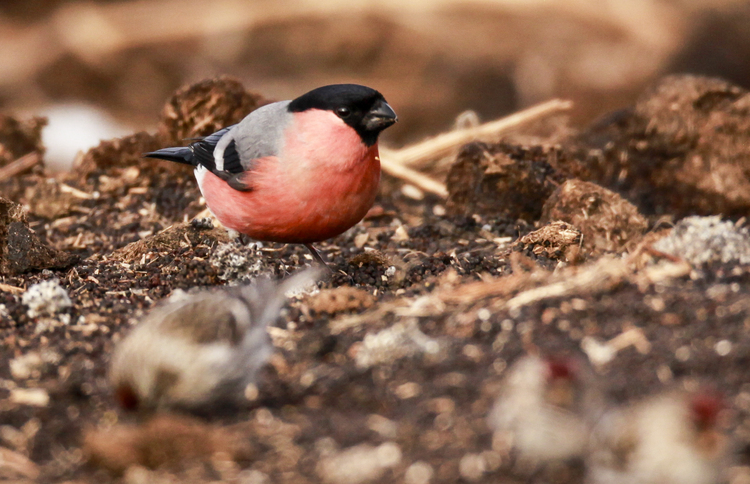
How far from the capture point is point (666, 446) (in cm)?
239

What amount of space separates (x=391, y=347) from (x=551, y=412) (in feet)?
2.95

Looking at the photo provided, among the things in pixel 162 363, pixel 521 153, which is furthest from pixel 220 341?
pixel 521 153

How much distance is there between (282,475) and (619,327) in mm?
1479

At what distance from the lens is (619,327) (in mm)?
3314

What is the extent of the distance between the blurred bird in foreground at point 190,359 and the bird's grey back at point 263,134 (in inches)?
67.3

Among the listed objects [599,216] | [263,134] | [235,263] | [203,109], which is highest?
[263,134]

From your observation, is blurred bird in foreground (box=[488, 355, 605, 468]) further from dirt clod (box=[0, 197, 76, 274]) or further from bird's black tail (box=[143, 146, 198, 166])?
bird's black tail (box=[143, 146, 198, 166])

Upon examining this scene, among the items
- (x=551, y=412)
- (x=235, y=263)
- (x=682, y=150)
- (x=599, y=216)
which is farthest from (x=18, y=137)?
(x=551, y=412)

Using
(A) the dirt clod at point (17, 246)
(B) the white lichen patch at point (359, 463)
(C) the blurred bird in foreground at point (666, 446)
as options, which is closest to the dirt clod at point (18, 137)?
(A) the dirt clod at point (17, 246)

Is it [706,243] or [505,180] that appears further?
[505,180]

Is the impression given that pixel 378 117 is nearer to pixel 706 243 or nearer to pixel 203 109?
pixel 706 243

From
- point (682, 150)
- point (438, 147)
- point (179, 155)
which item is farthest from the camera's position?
point (438, 147)

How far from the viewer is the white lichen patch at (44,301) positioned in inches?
152

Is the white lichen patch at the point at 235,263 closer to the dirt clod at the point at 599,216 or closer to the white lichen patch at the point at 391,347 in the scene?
the white lichen patch at the point at 391,347
